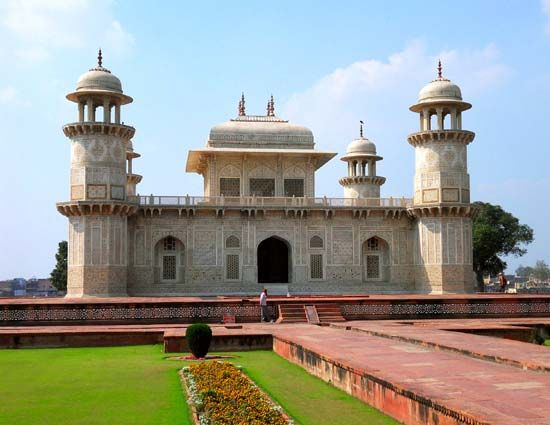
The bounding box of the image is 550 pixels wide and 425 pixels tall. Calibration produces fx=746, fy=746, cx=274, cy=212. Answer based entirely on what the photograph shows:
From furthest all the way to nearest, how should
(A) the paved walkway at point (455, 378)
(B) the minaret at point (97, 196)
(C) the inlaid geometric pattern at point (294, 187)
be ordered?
(C) the inlaid geometric pattern at point (294, 187)
(B) the minaret at point (97, 196)
(A) the paved walkway at point (455, 378)

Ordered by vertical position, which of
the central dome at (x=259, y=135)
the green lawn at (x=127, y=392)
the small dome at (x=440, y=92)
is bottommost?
the green lawn at (x=127, y=392)

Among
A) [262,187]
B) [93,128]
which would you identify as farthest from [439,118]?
[93,128]

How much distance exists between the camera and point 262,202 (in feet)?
101

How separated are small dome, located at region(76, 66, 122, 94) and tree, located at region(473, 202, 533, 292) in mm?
27482

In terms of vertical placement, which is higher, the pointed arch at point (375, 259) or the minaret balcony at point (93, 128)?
the minaret balcony at point (93, 128)

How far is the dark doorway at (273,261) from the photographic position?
3275 centimetres

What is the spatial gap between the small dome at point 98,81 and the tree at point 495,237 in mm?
27482

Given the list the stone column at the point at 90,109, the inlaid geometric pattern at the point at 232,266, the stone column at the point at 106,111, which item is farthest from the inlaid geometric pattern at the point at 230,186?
the stone column at the point at 90,109

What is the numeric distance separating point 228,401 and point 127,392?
6.34 ft

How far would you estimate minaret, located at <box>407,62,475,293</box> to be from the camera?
29.0 m

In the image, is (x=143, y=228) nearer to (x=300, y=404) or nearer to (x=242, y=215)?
(x=242, y=215)

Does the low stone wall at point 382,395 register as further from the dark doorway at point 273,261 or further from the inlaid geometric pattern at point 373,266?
the dark doorway at point 273,261

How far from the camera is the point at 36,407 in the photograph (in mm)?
7711

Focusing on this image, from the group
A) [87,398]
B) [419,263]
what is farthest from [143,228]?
[87,398]
